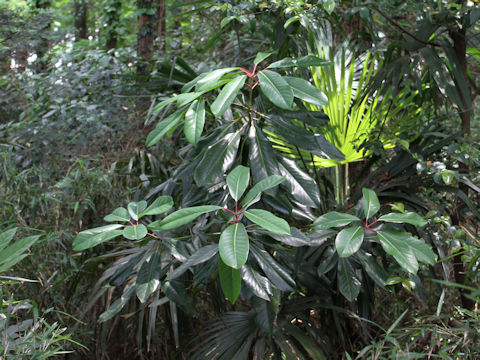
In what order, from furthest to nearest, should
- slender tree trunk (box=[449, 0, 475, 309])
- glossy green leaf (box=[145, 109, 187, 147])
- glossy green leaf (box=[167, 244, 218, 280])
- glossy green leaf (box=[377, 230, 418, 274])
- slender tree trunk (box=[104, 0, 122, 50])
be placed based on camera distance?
slender tree trunk (box=[104, 0, 122, 50]), slender tree trunk (box=[449, 0, 475, 309]), glossy green leaf (box=[145, 109, 187, 147]), glossy green leaf (box=[167, 244, 218, 280]), glossy green leaf (box=[377, 230, 418, 274])

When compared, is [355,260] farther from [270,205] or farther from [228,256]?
[228,256]

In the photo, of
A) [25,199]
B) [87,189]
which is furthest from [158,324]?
[25,199]

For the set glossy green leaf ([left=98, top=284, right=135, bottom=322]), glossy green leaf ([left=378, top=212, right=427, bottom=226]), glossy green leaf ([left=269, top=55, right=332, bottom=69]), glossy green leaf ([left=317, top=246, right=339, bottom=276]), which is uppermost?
glossy green leaf ([left=269, top=55, right=332, bottom=69])

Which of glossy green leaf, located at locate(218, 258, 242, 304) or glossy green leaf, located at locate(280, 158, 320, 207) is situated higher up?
glossy green leaf, located at locate(280, 158, 320, 207)

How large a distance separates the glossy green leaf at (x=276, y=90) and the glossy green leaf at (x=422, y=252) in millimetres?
539

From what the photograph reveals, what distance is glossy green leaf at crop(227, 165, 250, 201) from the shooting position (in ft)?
3.83

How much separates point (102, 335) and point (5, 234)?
843mm

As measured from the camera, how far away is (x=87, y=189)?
87.7 inches

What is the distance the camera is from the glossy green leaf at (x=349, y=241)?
1.14m

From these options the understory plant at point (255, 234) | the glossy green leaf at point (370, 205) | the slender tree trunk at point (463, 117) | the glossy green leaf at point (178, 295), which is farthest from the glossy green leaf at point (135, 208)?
the slender tree trunk at point (463, 117)

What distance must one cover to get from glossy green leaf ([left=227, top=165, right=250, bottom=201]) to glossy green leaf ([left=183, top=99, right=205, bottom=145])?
153mm

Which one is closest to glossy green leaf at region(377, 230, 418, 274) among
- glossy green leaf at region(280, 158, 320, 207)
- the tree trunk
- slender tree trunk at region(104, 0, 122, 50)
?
glossy green leaf at region(280, 158, 320, 207)

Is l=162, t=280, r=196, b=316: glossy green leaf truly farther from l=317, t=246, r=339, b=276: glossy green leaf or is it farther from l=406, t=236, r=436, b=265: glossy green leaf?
l=406, t=236, r=436, b=265: glossy green leaf

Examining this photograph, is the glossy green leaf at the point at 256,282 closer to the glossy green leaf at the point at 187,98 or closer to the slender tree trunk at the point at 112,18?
the glossy green leaf at the point at 187,98
